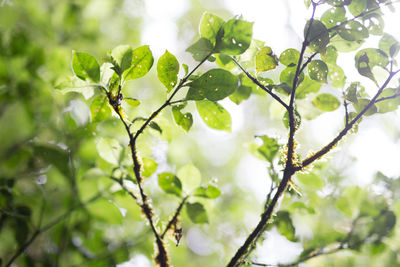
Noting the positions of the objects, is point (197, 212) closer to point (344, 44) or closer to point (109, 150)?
point (109, 150)

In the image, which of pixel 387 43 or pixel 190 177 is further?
pixel 190 177

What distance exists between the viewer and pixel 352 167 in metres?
0.96

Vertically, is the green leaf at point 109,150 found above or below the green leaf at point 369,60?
below

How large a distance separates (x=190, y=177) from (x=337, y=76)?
367 millimetres

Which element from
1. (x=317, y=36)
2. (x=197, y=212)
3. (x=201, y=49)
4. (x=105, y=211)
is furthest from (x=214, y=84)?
(x=105, y=211)

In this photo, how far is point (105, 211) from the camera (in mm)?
757

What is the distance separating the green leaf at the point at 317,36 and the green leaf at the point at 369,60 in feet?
0.30

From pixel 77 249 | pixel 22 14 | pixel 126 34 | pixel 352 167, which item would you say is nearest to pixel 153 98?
pixel 126 34

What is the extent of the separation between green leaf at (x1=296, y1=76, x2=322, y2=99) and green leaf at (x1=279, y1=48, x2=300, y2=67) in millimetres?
79

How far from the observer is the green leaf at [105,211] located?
75 centimetres

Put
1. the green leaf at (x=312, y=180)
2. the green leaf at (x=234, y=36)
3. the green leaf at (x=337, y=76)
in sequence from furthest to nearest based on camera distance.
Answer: the green leaf at (x=312, y=180)
the green leaf at (x=337, y=76)
the green leaf at (x=234, y=36)

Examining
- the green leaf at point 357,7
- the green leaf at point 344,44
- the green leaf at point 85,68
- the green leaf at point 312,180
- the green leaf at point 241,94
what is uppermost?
the green leaf at point 357,7

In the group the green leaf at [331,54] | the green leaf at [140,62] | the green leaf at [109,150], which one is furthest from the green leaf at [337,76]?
the green leaf at [109,150]

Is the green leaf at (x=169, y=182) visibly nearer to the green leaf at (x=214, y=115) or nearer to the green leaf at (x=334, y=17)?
the green leaf at (x=214, y=115)
